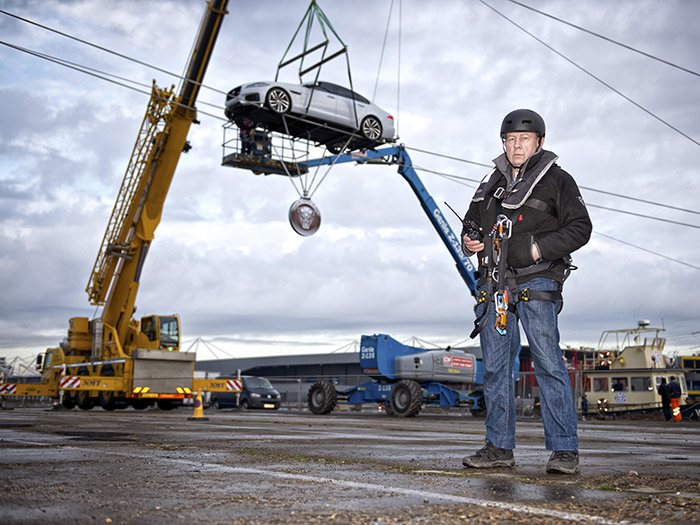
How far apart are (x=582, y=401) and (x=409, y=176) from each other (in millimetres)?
9792

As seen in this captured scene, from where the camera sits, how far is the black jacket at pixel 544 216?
396 centimetres

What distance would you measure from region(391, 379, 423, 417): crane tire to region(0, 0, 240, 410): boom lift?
513 cm

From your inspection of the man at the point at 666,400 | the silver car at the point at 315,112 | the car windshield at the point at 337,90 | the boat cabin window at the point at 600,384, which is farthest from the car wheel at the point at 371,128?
the man at the point at 666,400

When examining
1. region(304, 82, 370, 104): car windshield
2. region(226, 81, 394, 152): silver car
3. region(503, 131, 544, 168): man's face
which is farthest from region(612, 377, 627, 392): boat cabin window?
region(503, 131, 544, 168): man's face

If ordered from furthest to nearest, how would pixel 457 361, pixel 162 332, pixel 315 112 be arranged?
1. pixel 457 361
2. pixel 315 112
3. pixel 162 332

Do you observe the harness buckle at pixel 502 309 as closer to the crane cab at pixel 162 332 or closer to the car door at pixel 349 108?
the crane cab at pixel 162 332

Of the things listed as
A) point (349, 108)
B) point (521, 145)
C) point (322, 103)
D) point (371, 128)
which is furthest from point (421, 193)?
point (521, 145)

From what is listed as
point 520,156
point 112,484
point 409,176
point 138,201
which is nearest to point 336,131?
point 409,176

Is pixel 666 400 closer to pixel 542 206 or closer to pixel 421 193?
pixel 421 193

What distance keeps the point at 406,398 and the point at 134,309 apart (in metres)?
8.33

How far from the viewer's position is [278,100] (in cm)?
2094

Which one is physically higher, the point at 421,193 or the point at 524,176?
the point at 421,193

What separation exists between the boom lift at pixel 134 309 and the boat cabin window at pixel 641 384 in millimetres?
13400

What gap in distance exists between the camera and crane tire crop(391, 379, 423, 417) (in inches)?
758
